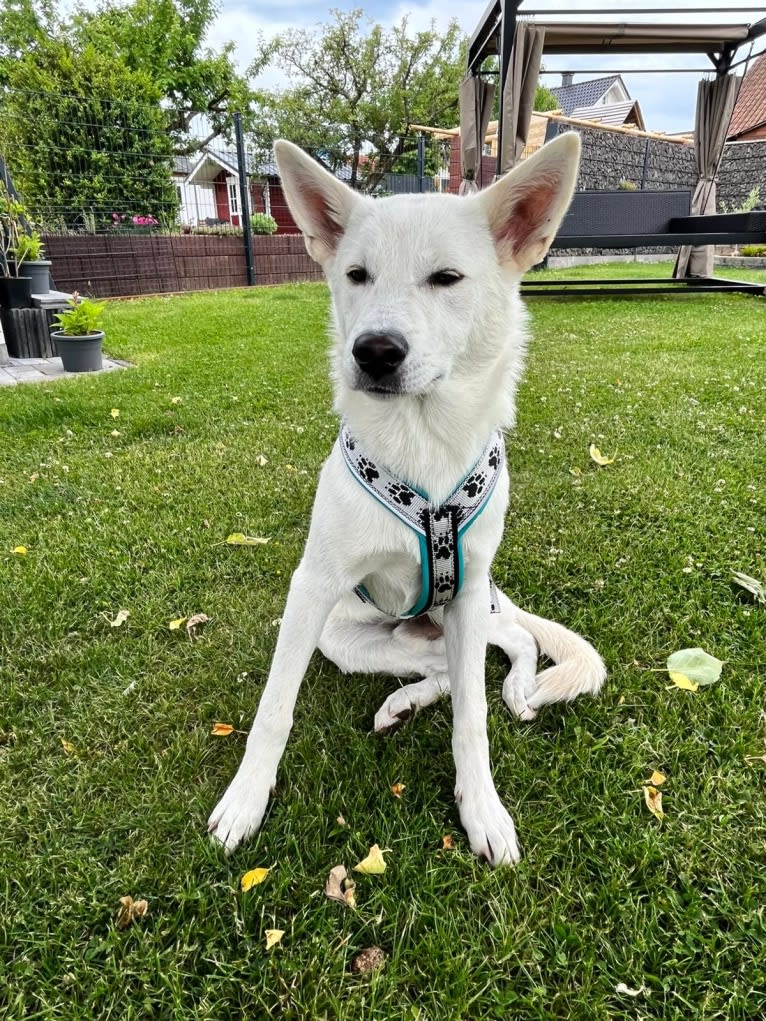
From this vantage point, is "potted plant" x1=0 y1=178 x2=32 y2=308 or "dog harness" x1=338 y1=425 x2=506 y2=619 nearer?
"dog harness" x1=338 y1=425 x2=506 y2=619

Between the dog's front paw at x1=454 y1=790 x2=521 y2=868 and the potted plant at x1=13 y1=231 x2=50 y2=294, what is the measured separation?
25.6 feet

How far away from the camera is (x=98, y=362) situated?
6262 millimetres

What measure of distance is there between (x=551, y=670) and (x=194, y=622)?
141cm

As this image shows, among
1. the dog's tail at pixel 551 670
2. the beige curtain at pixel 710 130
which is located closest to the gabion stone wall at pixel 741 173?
the beige curtain at pixel 710 130

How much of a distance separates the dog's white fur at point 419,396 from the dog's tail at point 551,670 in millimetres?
332

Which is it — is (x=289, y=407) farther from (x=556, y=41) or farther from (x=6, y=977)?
(x=556, y=41)

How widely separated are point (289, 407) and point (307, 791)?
373 centimetres

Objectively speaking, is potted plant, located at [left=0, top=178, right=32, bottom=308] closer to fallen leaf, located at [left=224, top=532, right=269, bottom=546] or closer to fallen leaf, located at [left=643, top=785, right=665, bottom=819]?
fallen leaf, located at [left=224, top=532, right=269, bottom=546]

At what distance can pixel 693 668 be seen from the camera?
6.73 feet

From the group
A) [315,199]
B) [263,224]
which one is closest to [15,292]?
[315,199]

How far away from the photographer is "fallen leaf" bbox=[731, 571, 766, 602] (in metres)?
2.48

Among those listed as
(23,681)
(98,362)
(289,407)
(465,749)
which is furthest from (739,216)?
(23,681)

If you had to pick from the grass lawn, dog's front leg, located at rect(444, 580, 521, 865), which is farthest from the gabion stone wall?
dog's front leg, located at rect(444, 580, 521, 865)

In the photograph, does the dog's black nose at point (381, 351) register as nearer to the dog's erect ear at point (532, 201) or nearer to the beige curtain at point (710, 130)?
the dog's erect ear at point (532, 201)
